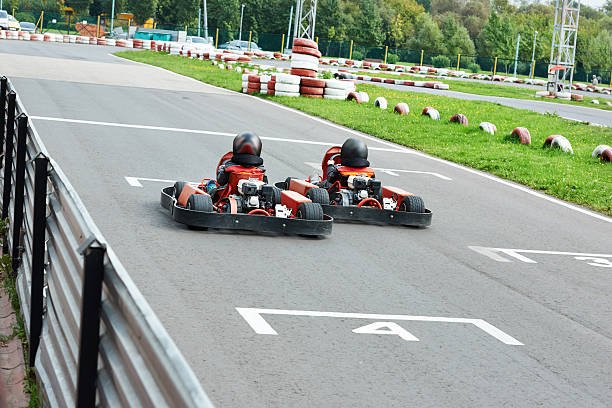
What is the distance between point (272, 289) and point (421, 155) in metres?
11.0

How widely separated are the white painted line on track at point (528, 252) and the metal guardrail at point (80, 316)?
14.3 feet

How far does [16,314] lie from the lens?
621 centimetres

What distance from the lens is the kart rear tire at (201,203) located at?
908 centimetres

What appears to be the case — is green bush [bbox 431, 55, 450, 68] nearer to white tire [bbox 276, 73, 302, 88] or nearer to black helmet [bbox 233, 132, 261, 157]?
white tire [bbox 276, 73, 302, 88]

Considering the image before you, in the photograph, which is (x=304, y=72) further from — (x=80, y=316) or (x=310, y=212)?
(x=80, y=316)

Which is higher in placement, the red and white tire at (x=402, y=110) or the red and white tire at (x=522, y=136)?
the red and white tire at (x=402, y=110)

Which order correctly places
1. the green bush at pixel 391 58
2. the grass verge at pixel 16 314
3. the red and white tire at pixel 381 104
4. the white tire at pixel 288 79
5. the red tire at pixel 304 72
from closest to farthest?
the grass verge at pixel 16 314
the red and white tire at pixel 381 104
the white tire at pixel 288 79
the red tire at pixel 304 72
the green bush at pixel 391 58

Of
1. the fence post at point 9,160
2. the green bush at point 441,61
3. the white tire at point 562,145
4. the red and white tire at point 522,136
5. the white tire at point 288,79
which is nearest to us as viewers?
the fence post at point 9,160

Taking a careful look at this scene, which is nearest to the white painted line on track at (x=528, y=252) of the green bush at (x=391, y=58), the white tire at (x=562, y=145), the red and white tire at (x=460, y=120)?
the white tire at (x=562, y=145)

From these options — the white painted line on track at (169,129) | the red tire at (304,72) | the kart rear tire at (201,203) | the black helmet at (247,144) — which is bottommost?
the white painted line on track at (169,129)

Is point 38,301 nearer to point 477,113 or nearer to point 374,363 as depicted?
point 374,363

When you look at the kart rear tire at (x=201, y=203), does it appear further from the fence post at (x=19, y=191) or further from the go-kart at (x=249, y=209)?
the fence post at (x=19, y=191)

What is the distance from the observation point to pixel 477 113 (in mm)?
27438

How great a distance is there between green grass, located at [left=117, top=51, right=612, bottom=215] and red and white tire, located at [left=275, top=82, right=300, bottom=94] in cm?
55
